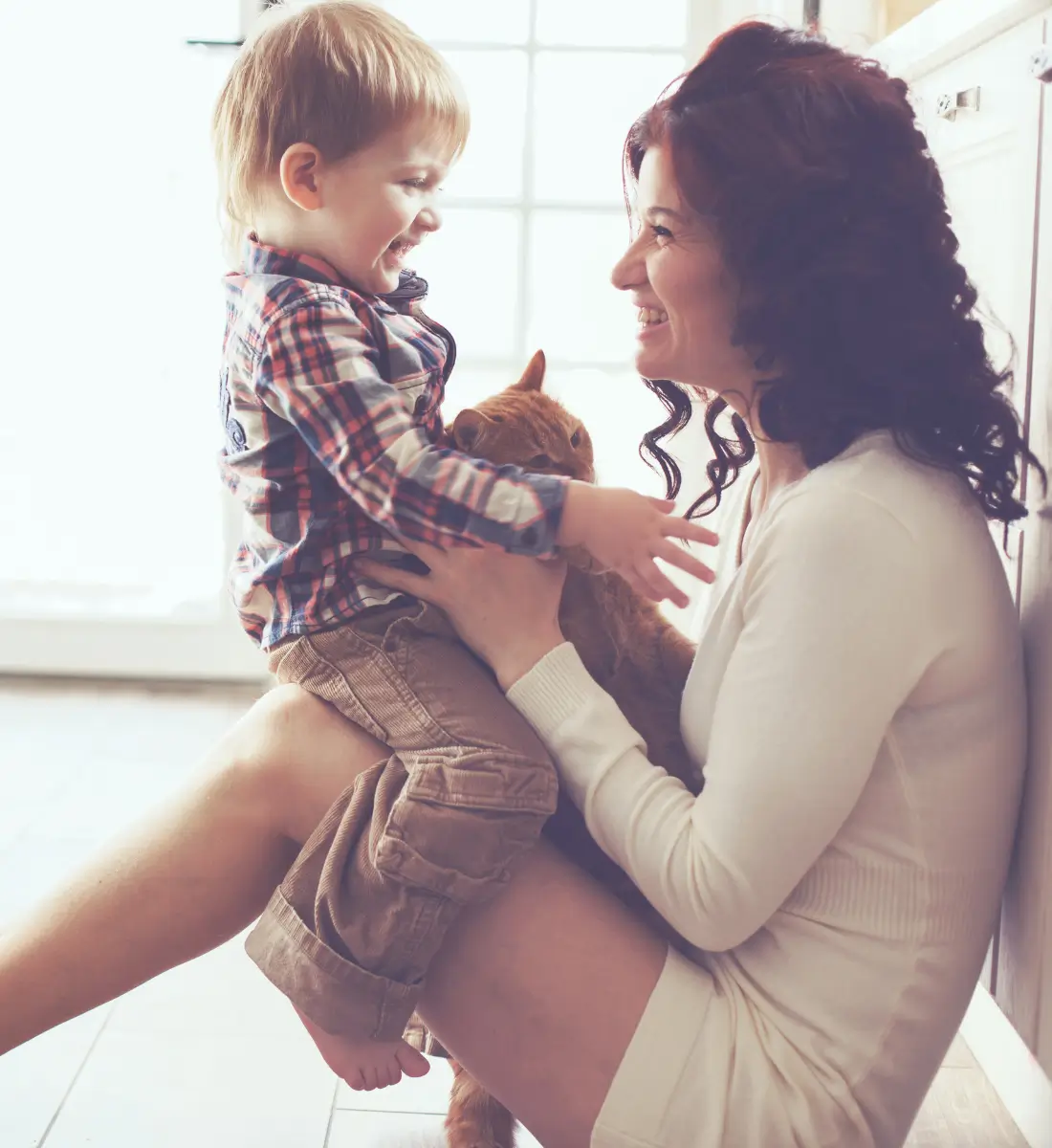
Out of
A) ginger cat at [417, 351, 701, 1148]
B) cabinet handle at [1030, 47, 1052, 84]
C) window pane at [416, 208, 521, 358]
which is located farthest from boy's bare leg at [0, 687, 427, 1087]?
window pane at [416, 208, 521, 358]

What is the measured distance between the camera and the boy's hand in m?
1.01

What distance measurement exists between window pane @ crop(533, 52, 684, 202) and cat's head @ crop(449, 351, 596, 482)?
173cm

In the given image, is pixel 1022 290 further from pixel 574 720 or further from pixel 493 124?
pixel 493 124

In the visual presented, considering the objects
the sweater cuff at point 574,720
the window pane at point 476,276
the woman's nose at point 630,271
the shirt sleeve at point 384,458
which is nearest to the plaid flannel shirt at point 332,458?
the shirt sleeve at point 384,458

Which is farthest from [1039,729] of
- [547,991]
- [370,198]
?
[370,198]

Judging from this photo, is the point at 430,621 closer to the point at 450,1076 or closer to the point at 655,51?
the point at 450,1076

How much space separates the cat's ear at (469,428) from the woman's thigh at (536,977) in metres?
0.29

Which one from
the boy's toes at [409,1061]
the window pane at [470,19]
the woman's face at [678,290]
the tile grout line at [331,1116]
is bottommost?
the tile grout line at [331,1116]

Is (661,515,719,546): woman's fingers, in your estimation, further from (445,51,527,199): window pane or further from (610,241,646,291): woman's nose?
(445,51,527,199): window pane

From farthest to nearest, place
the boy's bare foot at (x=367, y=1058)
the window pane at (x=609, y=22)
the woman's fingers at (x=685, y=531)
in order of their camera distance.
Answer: the window pane at (x=609, y=22), the boy's bare foot at (x=367, y=1058), the woman's fingers at (x=685, y=531)

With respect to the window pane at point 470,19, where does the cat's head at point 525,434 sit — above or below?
below

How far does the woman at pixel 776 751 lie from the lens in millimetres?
908

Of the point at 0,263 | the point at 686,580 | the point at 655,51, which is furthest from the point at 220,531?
→ the point at 655,51

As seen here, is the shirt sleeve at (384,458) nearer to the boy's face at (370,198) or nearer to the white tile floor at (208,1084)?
the boy's face at (370,198)
